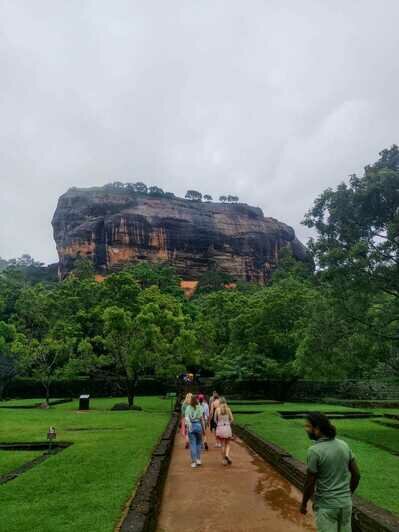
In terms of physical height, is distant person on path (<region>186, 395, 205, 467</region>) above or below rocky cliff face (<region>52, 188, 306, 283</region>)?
below

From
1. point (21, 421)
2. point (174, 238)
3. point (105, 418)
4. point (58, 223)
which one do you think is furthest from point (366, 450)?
point (58, 223)

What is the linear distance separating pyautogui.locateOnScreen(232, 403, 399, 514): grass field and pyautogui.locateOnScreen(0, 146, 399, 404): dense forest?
6.29 feet

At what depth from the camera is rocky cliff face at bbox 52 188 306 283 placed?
84.8 meters

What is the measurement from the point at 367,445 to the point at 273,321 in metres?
19.2

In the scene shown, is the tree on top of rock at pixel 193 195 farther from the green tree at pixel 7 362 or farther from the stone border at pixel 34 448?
the stone border at pixel 34 448

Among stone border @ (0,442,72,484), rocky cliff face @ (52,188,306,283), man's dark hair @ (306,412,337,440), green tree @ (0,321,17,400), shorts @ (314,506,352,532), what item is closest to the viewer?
shorts @ (314,506,352,532)

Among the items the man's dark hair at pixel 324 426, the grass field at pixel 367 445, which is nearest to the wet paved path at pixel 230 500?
the grass field at pixel 367 445

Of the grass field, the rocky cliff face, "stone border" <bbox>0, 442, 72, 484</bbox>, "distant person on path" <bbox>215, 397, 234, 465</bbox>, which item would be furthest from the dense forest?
the rocky cliff face

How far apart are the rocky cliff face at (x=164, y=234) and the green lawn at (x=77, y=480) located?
70.4m

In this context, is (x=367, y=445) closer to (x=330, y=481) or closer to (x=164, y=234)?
(x=330, y=481)

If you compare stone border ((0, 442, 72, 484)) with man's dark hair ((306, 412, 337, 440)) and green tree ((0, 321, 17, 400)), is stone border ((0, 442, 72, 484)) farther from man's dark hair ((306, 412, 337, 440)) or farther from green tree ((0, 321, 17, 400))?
green tree ((0, 321, 17, 400))

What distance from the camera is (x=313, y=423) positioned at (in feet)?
13.1

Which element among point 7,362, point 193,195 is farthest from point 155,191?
point 7,362

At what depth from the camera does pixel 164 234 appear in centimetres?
8838
